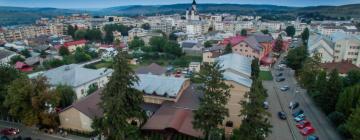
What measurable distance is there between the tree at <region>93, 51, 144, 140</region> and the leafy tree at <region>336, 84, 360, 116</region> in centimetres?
2216

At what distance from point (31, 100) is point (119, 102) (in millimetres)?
12061

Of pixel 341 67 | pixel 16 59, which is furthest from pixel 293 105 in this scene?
pixel 16 59

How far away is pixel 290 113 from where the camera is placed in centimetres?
3141

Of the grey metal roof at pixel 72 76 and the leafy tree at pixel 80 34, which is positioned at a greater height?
the leafy tree at pixel 80 34

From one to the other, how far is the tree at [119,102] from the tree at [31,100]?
8.10 m

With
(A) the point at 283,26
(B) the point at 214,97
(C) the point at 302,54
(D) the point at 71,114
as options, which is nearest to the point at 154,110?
(D) the point at 71,114

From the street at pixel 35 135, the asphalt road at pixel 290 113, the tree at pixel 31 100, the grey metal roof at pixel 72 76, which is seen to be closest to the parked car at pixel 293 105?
the asphalt road at pixel 290 113

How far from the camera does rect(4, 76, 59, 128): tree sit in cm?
2361

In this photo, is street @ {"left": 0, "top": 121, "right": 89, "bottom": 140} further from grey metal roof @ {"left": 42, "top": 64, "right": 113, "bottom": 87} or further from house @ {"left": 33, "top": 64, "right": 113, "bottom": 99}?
grey metal roof @ {"left": 42, "top": 64, "right": 113, "bottom": 87}

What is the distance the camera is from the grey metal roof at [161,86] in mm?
29163

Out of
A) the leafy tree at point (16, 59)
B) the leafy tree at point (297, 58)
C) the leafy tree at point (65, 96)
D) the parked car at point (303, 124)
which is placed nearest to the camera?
the parked car at point (303, 124)

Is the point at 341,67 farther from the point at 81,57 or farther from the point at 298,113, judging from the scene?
the point at 81,57

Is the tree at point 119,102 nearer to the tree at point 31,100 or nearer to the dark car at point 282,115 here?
the tree at point 31,100

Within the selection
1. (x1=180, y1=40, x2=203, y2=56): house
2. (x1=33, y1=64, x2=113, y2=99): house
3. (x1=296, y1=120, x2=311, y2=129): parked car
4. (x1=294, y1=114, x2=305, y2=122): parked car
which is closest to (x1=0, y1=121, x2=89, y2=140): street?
(x1=33, y1=64, x2=113, y2=99): house
